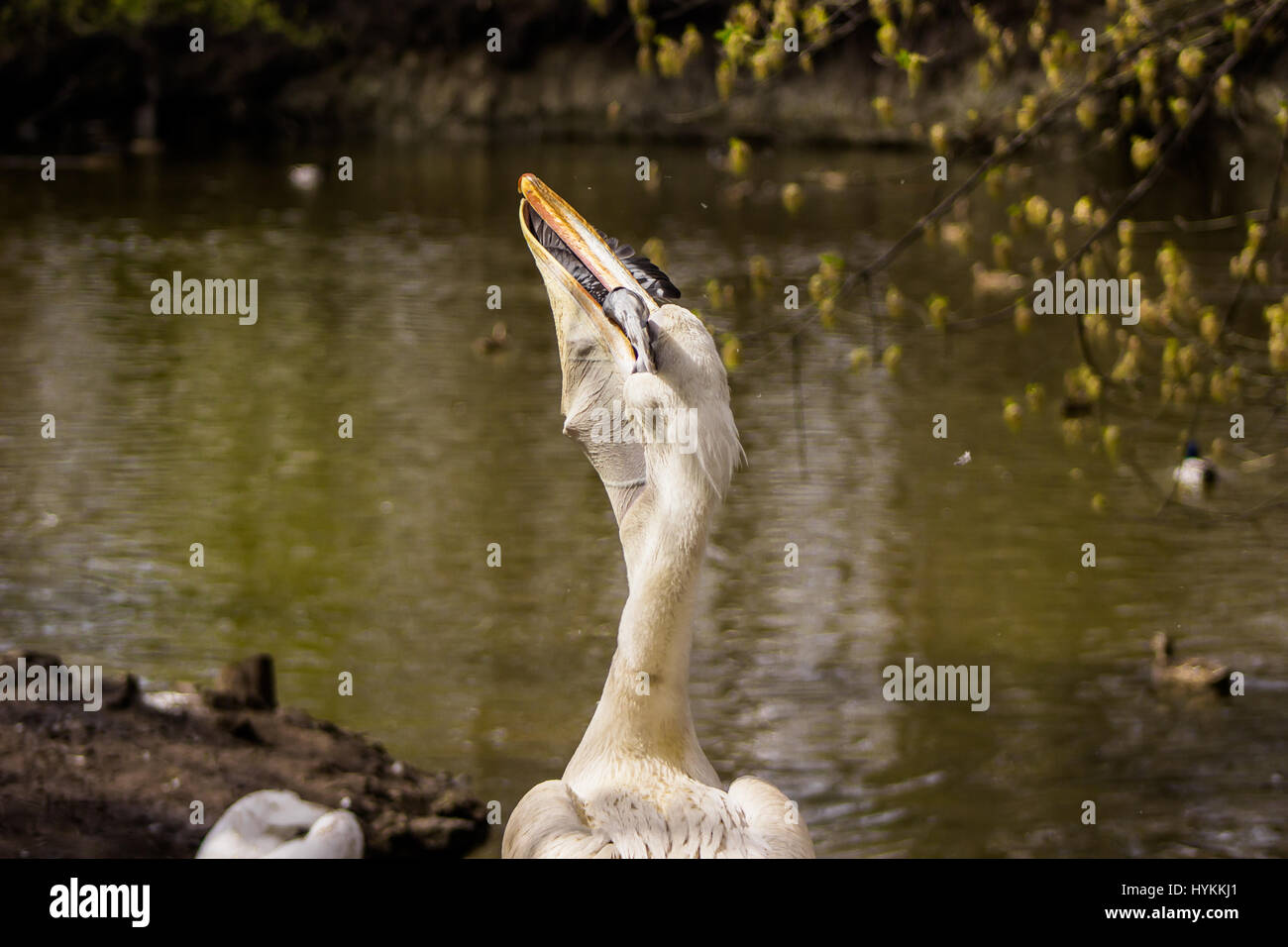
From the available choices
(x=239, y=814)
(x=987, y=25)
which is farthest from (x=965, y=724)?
(x=239, y=814)

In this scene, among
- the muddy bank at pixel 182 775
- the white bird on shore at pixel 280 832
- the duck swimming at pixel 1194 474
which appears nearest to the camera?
the white bird on shore at pixel 280 832

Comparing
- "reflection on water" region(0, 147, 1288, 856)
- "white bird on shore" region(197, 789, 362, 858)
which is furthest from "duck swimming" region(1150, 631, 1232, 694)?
"white bird on shore" region(197, 789, 362, 858)

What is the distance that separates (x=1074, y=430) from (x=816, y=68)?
3190 cm

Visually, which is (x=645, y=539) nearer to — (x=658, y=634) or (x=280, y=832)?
(x=658, y=634)

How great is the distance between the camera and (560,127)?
38.7m

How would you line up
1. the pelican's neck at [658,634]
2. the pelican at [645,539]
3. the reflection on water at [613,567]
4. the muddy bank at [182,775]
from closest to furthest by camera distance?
the pelican at [645,539] → the pelican's neck at [658,634] → the muddy bank at [182,775] → the reflection on water at [613,567]

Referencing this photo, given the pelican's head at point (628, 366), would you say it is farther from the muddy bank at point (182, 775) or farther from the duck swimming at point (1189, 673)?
the duck swimming at point (1189, 673)

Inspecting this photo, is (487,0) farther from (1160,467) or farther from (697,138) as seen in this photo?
(1160,467)

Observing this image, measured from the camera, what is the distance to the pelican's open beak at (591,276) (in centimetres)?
359

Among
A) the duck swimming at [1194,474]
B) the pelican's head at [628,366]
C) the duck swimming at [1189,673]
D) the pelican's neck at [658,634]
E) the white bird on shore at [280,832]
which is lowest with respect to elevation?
the duck swimming at [1189,673]

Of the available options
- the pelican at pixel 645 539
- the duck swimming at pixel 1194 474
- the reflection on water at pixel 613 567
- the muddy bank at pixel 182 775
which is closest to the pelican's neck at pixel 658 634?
the pelican at pixel 645 539

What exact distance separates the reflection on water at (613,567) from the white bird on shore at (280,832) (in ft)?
7.40

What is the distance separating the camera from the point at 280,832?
4.94m

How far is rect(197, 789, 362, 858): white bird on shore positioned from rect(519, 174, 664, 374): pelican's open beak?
1.72 m
